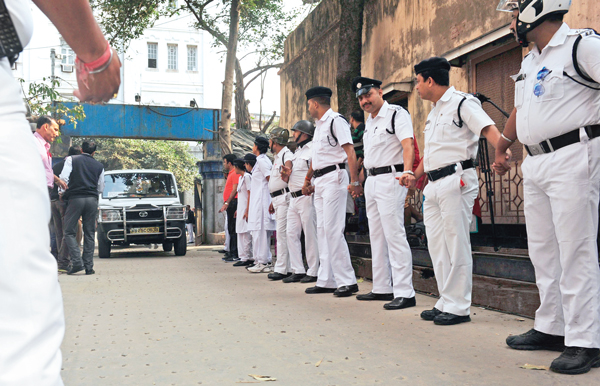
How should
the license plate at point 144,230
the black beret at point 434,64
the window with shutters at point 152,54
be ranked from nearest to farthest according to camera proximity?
the black beret at point 434,64
the license plate at point 144,230
the window with shutters at point 152,54

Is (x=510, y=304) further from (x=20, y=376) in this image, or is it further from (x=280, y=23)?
(x=280, y=23)

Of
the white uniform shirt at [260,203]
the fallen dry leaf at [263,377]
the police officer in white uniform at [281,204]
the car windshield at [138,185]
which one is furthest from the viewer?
the car windshield at [138,185]

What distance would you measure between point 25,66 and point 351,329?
44.3 metres

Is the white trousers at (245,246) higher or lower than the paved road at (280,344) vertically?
higher

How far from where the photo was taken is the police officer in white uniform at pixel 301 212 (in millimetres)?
8391

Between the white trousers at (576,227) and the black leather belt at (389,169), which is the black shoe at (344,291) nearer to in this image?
the black leather belt at (389,169)

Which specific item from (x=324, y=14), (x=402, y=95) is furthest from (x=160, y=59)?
(x=402, y=95)

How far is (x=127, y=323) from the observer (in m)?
5.37

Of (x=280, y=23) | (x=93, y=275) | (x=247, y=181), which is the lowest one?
(x=93, y=275)

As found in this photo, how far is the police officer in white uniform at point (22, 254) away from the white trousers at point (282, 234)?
26.0ft

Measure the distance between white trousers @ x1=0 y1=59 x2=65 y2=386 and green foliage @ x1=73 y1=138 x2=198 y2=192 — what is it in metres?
37.3

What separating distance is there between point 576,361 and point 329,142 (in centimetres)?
428

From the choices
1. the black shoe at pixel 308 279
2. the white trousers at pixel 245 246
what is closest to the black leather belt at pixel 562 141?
the black shoe at pixel 308 279

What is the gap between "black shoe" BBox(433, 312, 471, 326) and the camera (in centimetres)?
500
